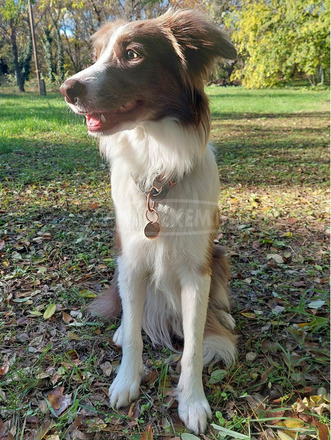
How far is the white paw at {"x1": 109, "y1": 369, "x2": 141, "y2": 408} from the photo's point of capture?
1.90 m

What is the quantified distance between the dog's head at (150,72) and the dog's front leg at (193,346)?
0.84 m

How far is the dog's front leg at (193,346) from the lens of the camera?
1.87m

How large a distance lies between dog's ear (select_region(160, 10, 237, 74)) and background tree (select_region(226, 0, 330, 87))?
39.2 ft

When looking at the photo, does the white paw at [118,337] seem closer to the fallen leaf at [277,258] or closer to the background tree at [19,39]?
the fallen leaf at [277,258]

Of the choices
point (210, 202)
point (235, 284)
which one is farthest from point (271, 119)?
point (210, 202)

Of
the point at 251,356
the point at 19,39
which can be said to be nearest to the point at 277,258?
the point at 251,356

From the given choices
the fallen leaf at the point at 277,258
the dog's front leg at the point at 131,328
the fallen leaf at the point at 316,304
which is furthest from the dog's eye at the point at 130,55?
the fallen leaf at the point at 277,258

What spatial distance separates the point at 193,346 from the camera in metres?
1.94

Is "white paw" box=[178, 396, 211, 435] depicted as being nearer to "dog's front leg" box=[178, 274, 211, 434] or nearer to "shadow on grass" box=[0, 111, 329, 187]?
"dog's front leg" box=[178, 274, 211, 434]

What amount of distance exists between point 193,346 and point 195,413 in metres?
0.32

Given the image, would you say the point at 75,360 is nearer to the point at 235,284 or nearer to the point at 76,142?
the point at 235,284

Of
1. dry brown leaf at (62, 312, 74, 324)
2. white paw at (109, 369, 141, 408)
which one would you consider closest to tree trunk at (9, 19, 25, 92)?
dry brown leaf at (62, 312, 74, 324)

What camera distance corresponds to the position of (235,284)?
2.92 m

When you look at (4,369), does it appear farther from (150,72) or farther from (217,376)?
(150,72)
